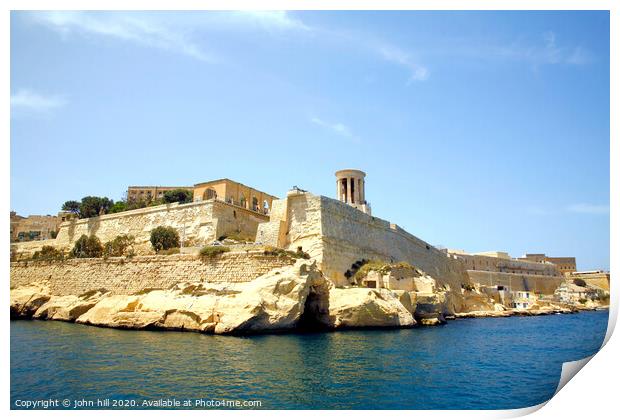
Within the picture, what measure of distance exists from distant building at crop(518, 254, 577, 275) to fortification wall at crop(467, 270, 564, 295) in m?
9.08

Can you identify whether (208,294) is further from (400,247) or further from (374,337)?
(400,247)

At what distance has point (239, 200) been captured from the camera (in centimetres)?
3073

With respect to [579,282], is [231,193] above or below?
above

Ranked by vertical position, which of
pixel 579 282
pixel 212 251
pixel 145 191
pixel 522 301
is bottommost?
pixel 522 301

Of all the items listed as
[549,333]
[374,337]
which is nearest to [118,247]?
[374,337]

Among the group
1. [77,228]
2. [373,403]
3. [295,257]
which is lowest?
[373,403]

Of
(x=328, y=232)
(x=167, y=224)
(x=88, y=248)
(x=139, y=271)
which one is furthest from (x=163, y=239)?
(x=328, y=232)

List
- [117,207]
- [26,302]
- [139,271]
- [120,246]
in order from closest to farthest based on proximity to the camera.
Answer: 1. [139,271]
2. [26,302]
3. [120,246]
4. [117,207]

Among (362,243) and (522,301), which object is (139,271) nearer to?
(362,243)

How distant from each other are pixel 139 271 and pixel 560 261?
2299 inches

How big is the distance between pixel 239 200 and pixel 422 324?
14.7 m

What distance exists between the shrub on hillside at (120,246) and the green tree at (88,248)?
395 mm

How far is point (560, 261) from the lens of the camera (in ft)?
207

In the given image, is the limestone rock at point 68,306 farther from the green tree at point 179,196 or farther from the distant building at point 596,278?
the distant building at point 596,278
